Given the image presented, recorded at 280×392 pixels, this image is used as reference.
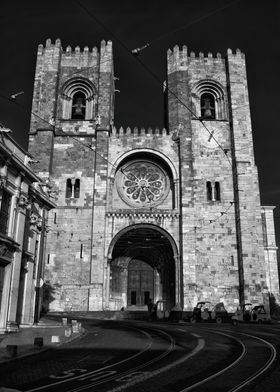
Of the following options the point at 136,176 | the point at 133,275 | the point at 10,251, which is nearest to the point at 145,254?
the point at 133,275

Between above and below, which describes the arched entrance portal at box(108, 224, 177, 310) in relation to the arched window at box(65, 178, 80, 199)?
below

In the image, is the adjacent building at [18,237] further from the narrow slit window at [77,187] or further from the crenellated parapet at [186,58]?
the crenellated parapet at [186,58]

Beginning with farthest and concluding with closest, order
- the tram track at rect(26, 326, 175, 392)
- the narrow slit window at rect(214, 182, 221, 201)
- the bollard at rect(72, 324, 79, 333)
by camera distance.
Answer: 1. the narrow slit window at rect(214, 182, 221, 201)
2. the bollard at rect(72, 324, 79, 333)
3. the tram track at rect(26, 326, 175, 392)

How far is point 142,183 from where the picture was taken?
31688 millimetres

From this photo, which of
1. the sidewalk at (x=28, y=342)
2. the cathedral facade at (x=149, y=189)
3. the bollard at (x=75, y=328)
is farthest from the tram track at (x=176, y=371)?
the cathedral facade at (x=149, y=189)

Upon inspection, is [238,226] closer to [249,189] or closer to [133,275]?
[249,189]

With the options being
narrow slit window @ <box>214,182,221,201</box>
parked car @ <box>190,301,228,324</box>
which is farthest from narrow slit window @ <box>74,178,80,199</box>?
parked car @ <box>190,301,228,324</box>

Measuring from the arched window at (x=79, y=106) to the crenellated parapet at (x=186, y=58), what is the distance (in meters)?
7.57

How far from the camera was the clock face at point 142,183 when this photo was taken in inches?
1228

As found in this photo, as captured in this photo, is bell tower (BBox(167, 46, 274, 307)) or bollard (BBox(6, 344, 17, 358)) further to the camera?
bell tower (BBox(167, 46, 274, 307))

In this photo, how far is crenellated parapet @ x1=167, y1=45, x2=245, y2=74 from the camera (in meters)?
33.0

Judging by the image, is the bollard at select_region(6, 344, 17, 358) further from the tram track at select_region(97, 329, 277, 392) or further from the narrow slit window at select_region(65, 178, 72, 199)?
the narrow slit window at select_region(65, 178, 72, 199)

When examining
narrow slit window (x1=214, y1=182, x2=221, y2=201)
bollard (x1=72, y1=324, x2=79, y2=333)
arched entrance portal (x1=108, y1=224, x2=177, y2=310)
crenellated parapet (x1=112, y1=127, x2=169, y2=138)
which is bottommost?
bollard (x1=72, y1=324, x2=79, y2=333)

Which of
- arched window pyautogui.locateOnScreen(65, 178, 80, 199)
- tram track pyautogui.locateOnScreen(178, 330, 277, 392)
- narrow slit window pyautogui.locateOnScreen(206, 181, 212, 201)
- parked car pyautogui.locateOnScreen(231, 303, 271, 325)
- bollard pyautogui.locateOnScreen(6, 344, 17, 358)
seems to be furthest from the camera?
narrow slit window pyautogui.locateOnScreen(206, 181, 212, 201)
